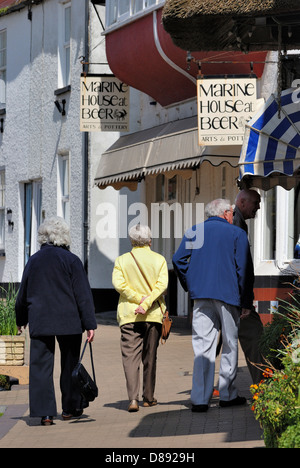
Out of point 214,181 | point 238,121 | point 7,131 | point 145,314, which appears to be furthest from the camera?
point 7,131

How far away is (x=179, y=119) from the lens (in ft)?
61.9

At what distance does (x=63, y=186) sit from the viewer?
2420cm

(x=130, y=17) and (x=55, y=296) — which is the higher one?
(x=130, y=17)

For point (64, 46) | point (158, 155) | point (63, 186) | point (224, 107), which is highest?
point (64, 46)

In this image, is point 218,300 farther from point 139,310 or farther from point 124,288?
point 124,288

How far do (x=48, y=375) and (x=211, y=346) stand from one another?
1.50 metres

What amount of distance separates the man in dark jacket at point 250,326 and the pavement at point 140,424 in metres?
0.41

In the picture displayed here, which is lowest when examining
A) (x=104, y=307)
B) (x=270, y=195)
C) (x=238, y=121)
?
(x=104, y=307)

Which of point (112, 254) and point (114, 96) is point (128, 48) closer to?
point (114, 96)

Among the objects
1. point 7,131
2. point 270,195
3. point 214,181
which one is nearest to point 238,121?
point 270,195

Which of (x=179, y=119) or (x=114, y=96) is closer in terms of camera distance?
(x=179, y=119)

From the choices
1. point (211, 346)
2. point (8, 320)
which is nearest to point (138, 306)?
point (211, 346)

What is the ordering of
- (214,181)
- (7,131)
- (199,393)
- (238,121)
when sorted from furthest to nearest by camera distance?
(7,131), (214,181), (238,121), (199,393)
